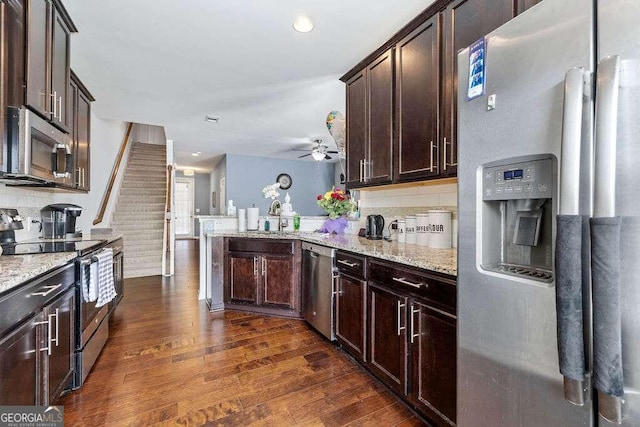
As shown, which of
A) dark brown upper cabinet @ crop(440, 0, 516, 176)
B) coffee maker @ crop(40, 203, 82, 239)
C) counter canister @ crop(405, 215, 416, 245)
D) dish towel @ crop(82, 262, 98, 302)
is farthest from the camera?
coffee maker @ crop(40, 203, 82, 239)

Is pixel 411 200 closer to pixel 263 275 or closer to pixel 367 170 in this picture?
pixel 367 170

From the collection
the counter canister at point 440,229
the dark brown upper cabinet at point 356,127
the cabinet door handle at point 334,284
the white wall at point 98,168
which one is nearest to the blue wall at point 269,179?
the white wall at point 98,168

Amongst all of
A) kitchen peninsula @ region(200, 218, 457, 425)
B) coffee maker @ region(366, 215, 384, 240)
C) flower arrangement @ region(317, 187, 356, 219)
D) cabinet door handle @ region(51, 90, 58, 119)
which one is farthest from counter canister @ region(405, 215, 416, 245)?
cabinet door handle @ region(51, 90, 58, 119)

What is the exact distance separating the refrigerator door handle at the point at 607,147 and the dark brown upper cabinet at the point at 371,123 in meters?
1.58

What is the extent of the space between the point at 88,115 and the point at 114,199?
97.9 inches

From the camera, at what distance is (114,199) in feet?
17.4

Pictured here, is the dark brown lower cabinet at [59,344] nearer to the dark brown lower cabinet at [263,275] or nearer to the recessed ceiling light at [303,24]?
the dark brown lower cabinet at [263,275]

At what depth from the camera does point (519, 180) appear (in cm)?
89

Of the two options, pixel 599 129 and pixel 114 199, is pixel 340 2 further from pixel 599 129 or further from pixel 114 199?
pixel 114 199

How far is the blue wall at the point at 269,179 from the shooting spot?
7285 mm

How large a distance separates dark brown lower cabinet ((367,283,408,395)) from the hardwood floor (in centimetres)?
16

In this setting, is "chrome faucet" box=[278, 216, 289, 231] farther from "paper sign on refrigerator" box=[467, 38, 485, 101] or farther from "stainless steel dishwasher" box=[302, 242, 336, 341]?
"paper sign on refrigerator" box=[467, 38, 485, 101]

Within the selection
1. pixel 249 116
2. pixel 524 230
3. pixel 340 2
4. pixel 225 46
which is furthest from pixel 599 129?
pixel 249 116

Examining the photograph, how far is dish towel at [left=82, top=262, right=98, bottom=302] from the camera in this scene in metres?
1.86
